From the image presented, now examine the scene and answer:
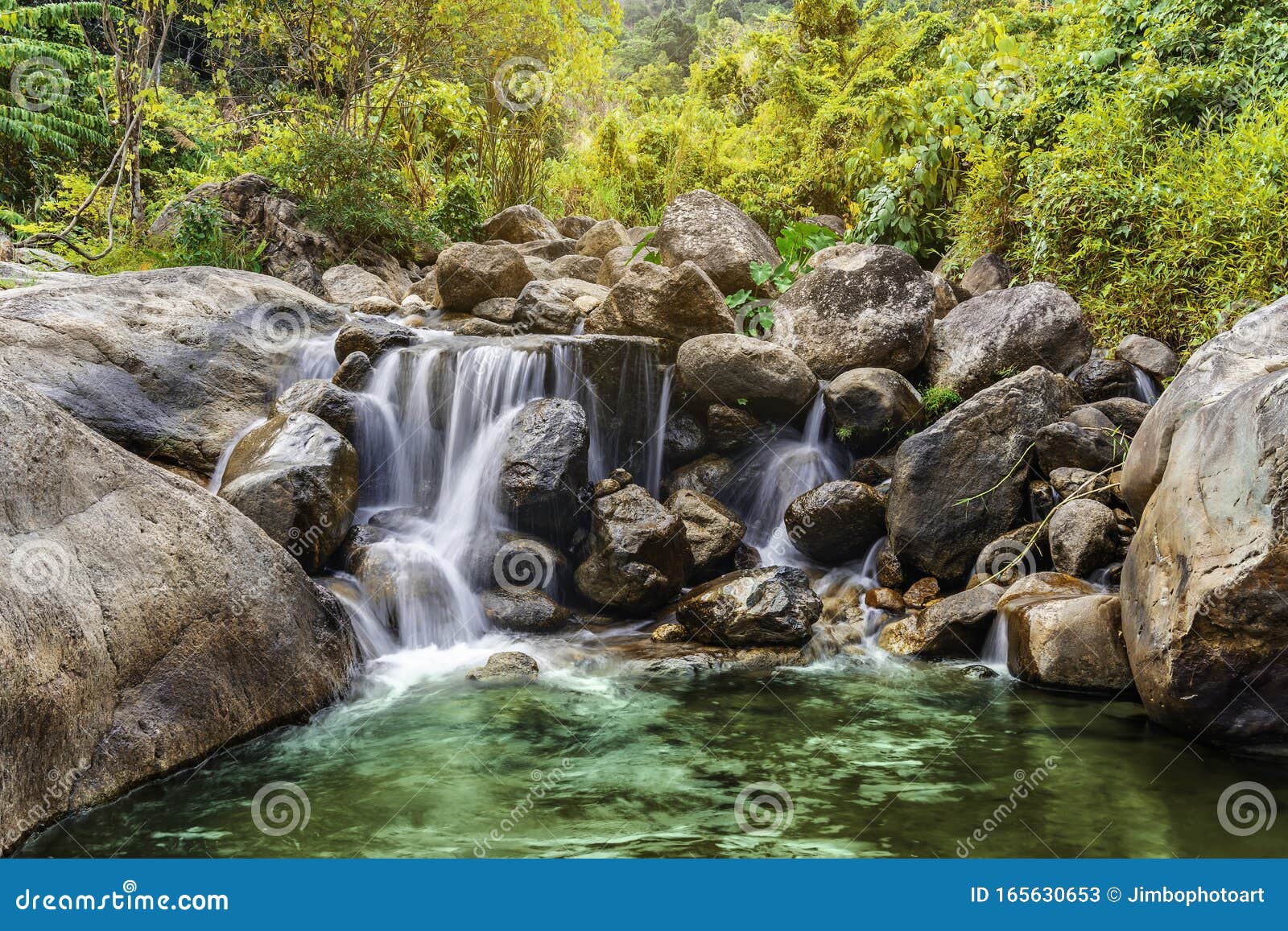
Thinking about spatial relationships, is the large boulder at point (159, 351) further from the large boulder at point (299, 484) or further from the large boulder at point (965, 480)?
the large boulder at point (965, 480)

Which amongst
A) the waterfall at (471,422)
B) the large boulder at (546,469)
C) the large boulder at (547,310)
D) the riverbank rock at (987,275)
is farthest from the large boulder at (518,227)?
the large boulder at (546,469)

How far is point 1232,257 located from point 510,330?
7138 mm

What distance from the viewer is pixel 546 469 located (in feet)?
23.8

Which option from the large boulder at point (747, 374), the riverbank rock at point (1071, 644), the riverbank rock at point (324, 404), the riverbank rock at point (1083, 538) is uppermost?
the large boulder at point (747, 374)

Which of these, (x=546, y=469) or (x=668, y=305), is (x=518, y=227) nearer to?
(x=668, y=305)

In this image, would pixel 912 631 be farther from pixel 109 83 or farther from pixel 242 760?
pixel 109 83

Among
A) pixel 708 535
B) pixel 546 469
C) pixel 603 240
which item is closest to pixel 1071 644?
pixel 708 535

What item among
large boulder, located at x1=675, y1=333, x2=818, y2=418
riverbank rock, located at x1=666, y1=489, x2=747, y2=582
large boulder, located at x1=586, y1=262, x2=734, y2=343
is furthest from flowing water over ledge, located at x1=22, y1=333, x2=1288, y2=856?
large boulder, located at x1=586, y1=262, x2=734, y2=343

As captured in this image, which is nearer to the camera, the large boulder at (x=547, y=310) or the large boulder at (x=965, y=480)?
the large boulder at (x=965, y=480)

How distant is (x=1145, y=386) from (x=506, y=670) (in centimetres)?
618

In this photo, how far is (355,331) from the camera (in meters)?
8.98

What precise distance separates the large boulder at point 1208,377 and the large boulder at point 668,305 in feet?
14.9

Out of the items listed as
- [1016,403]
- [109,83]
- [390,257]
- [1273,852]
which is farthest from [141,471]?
[109,83]

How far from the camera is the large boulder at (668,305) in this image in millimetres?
9070
